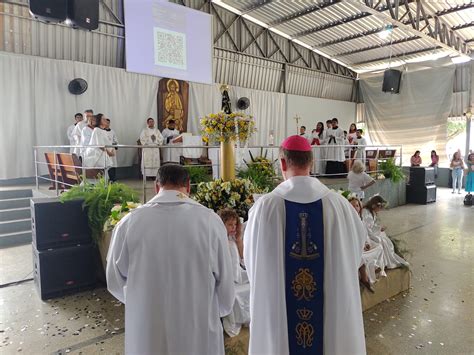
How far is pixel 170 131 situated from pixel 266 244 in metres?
7.86

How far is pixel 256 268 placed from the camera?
192cm

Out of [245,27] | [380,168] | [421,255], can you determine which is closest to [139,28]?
[245,27]

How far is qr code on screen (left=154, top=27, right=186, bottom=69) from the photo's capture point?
9.29m

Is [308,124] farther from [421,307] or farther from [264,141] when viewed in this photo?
[421,307]

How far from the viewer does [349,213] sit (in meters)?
1.90

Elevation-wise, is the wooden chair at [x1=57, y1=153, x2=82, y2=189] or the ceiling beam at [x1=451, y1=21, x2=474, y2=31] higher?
the ceiling beam at [x1=451, y1=21, x2=474, y2=31]

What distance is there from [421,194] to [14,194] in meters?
9.43

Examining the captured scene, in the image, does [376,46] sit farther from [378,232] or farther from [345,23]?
[378,232]

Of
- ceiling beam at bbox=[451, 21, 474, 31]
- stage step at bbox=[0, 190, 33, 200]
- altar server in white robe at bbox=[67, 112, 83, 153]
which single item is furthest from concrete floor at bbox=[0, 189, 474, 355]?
ceiling beam at bbox=[451, 21, 474, 31]

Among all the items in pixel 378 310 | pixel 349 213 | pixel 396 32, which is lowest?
pixel 378 310

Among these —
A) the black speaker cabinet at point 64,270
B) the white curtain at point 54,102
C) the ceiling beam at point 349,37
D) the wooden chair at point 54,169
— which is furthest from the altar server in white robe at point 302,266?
the ceiling beam at point 349,37

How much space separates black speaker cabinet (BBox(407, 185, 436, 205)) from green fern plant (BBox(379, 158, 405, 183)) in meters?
0.64

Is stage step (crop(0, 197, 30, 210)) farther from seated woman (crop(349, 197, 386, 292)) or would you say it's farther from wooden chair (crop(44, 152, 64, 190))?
seated woman (crop(349, 197, 386, 292))

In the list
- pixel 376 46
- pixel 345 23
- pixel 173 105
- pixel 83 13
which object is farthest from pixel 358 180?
pixel 376 46
